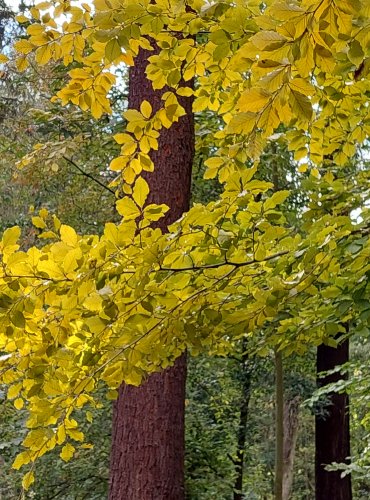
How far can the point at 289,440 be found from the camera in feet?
29.8

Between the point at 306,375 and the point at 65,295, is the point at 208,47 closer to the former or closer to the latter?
the point at 65,295

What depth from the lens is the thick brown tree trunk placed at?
8.30ft

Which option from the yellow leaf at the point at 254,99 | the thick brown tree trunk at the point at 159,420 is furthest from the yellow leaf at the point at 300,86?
the thick brown tree trunk at the point at 159,420

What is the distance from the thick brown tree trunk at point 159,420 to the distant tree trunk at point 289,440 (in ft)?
19.8

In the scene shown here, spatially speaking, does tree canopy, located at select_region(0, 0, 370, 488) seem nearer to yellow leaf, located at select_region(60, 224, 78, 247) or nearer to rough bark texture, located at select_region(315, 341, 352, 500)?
yellow leaf, located at select_region(60, 224, 78, 247)

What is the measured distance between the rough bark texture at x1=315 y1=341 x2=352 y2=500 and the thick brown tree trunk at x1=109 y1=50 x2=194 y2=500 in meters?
4.17

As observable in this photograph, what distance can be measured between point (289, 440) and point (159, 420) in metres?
7.01

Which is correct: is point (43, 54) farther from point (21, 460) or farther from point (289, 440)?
point (289, 440)

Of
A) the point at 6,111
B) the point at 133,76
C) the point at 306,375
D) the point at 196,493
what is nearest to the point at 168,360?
the point at 133,76

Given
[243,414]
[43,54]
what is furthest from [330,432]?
[43,54]

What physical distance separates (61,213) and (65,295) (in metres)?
4.18

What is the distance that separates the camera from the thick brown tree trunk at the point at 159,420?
8.30 feet

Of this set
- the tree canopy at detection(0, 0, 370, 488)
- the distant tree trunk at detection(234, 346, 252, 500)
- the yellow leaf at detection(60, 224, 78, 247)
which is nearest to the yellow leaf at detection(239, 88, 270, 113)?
the tree canopy at detection(0, 0, 370, 488)

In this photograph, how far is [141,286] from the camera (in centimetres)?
122
